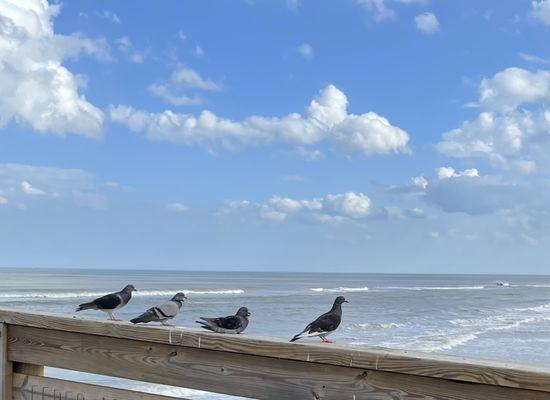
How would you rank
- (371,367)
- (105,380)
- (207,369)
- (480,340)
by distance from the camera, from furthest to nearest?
1. (480,340)
2. (105,380)
3. (207,369)
4. (371,367)

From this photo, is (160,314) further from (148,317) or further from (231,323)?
(231,323)

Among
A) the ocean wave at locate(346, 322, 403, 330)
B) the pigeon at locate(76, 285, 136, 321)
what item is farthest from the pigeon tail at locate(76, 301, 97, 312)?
the ocean wave at locate(346, 322, 403, 330)

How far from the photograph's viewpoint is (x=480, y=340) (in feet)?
59.7

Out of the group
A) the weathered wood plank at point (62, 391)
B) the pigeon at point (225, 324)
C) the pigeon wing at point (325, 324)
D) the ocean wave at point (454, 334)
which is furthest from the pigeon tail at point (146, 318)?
the ocean wave at point (454, 334)

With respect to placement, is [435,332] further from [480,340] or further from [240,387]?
[240,387]

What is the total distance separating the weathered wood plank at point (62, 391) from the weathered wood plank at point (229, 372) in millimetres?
69

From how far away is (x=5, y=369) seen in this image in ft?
9.35

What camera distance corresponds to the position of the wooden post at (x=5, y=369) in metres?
2.81

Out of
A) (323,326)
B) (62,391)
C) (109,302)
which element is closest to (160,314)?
(323,326)

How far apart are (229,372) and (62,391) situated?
72 centimetres

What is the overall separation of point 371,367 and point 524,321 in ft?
83.6

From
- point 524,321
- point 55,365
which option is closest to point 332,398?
point 55,365

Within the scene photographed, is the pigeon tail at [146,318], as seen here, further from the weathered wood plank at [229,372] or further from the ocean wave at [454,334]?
the ocean wave at [454,334]

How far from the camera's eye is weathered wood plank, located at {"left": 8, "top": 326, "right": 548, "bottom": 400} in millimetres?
1980
